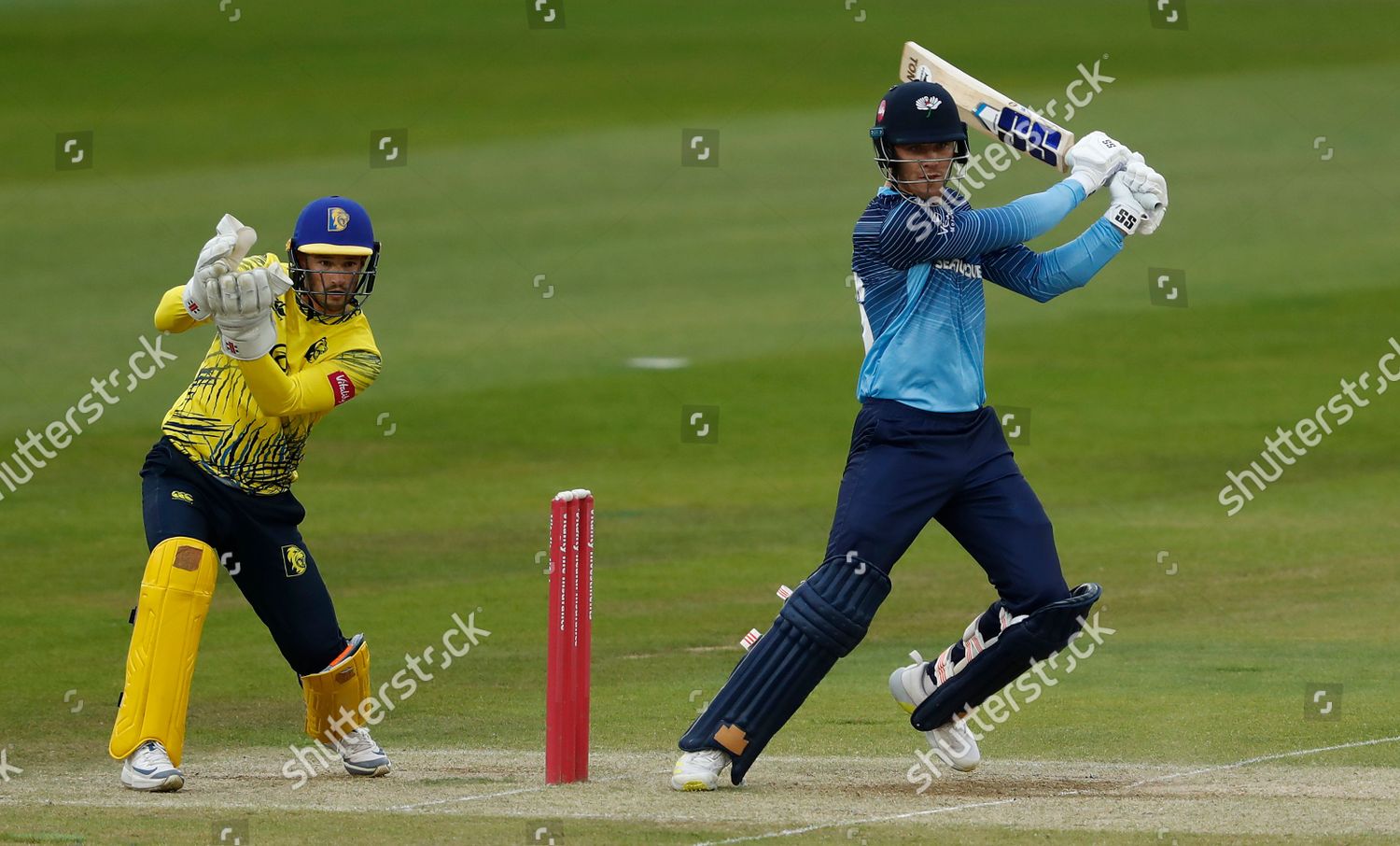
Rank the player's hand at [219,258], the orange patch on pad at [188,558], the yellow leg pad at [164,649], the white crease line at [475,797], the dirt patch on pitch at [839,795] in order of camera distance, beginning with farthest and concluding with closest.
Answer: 1. the orange patch on pad at [188,558]
2. the yellow leg pad at [164,649]
3. the player's hand at [219,258]
4. the white crease line at [475,797]
5. the dirt patch on pitch at [839,795]

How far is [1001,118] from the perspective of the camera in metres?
8.02

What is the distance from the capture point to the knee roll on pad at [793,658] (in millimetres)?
7172

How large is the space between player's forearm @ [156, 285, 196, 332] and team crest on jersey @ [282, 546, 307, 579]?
89 cm

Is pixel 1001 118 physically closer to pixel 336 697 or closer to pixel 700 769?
Answer: pixel 700 769

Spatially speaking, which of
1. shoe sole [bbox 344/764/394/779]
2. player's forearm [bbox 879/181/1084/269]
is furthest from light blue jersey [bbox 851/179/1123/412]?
shoe sole [bbox 344/764/394/779]

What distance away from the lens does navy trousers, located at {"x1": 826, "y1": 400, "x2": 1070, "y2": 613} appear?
721 centimetres

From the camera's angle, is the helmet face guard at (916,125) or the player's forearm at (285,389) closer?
the helmet face guard at (916,125)

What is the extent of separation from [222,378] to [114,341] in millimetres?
15589

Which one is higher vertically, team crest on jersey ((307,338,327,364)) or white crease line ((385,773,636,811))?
team crest on jersey ((307,338,327,364))

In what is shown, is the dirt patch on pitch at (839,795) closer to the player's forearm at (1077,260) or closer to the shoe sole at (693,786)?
the shoe sole at (693,786)

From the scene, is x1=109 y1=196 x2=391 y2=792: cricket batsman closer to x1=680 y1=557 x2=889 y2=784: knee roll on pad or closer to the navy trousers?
x1=680 y1=557 x2=889 y2=784: knee roll on pad

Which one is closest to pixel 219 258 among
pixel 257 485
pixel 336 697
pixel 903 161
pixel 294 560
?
pixel 257 485

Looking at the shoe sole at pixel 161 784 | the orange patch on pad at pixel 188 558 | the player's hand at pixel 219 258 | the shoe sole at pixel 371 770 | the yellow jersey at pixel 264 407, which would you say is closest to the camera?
the player's hand at pixel 219 258

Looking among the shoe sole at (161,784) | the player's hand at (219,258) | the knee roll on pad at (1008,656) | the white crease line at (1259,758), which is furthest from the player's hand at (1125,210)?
the shoe sole at (161,784)
